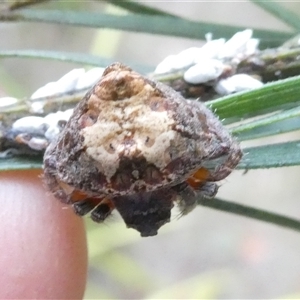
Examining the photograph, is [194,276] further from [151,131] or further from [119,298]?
[151,131]

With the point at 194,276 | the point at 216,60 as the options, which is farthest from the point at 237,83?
the point at 194,276

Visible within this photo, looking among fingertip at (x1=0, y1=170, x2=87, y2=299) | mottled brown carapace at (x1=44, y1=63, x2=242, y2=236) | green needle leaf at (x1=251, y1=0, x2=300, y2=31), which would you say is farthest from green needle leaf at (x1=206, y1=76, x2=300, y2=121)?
fingertip at (x1=0, y1=170, x2=87, y2=299)

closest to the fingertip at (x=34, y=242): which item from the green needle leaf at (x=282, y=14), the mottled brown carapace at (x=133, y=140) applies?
the mottled brown carapace at (x=133, y=140)

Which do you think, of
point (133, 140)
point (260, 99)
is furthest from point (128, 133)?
point (260, 99)

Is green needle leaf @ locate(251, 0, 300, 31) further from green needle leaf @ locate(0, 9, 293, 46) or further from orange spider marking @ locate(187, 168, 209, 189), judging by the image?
orange spider marking @ locate(187, 168, 209, 189)

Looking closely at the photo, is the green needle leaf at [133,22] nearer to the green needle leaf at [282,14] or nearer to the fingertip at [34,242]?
the green needle leaf at [282,14]

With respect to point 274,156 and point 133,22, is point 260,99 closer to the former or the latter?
point 274,156

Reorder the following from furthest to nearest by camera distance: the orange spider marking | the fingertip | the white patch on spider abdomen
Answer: the fingertip → the orange spider marking → the white patch on spider abdomen

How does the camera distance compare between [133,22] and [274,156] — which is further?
[133,22]
